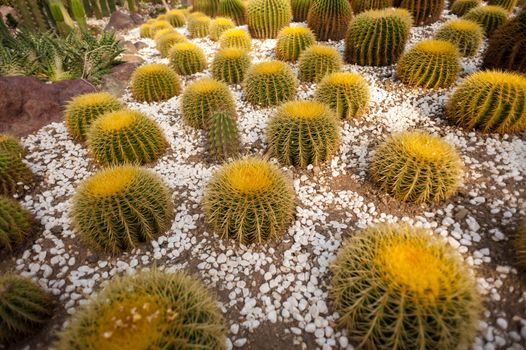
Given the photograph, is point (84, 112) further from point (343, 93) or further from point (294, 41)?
point (294, 41)

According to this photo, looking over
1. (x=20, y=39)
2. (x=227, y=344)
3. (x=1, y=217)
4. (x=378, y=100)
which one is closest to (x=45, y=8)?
(x=20, y=39)

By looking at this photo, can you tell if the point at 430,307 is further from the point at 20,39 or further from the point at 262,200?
the point at 20,39

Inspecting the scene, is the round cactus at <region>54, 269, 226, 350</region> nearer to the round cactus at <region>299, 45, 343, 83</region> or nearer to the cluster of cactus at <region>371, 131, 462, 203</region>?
the cluster of cactus at <region>371, 131, 462, 203</region>

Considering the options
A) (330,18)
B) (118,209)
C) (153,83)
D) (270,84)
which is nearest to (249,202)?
(118,209)

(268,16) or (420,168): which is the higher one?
(268,16)

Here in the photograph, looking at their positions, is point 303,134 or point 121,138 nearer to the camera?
point 303,134

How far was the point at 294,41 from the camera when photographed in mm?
6020

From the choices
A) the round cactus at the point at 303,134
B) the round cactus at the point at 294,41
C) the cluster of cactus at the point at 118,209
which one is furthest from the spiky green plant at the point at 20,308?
the round cactus at the point at 294,41

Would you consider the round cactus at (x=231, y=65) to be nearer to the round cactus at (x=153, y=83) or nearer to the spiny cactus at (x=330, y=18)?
the round cactus at (x=153, y=83)

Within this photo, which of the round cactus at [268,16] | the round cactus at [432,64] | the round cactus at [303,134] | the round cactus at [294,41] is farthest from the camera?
the round cactus at [268,16]

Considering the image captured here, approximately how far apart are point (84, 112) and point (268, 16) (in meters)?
4.42

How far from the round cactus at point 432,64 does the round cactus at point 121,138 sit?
3863 mm

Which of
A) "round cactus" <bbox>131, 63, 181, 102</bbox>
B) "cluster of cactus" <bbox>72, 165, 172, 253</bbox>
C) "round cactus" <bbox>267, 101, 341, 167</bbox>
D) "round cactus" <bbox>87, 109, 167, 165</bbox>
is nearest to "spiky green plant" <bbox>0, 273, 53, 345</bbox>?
"cluster of cactus" <bbox>72, 165, 172, 253</bbox>

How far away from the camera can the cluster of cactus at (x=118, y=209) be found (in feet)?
9.66
